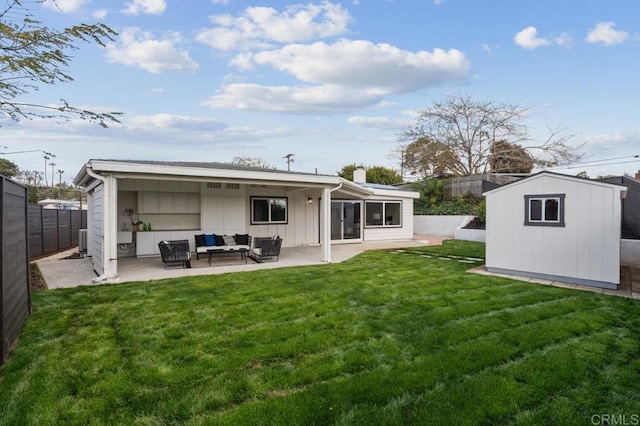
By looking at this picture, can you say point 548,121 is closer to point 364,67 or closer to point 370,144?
point 370,144

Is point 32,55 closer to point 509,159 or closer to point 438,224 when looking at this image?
point 438,224

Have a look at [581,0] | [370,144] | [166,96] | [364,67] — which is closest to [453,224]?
[364,67]

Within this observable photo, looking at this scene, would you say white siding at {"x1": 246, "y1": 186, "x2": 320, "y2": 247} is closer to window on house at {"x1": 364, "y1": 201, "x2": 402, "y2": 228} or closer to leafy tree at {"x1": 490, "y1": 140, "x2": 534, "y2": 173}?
window on house at {"x1": 364, "y1": 201, "x2": 402, "y2": 228}

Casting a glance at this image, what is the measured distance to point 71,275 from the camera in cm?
789

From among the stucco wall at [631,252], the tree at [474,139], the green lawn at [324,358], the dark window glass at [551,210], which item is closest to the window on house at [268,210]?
the green lawn at [324,358]

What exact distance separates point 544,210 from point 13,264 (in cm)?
892

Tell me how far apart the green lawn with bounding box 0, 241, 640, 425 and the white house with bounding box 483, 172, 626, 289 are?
1048 millimetres

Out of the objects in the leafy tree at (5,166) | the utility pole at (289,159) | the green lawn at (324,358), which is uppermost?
the utility pole at (289,159)

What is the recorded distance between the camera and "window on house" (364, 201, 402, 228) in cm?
1520

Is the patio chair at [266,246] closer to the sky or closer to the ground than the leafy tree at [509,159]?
closer to the ground

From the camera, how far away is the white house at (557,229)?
636 centimetres

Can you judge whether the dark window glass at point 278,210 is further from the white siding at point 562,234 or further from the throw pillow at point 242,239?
the white siding at point 562,234

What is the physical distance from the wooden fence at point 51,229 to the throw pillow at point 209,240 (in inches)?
205

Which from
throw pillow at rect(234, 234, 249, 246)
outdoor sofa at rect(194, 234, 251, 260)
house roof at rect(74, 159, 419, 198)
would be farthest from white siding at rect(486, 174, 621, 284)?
throw pillow at rect(234, 234, 249, 246)
